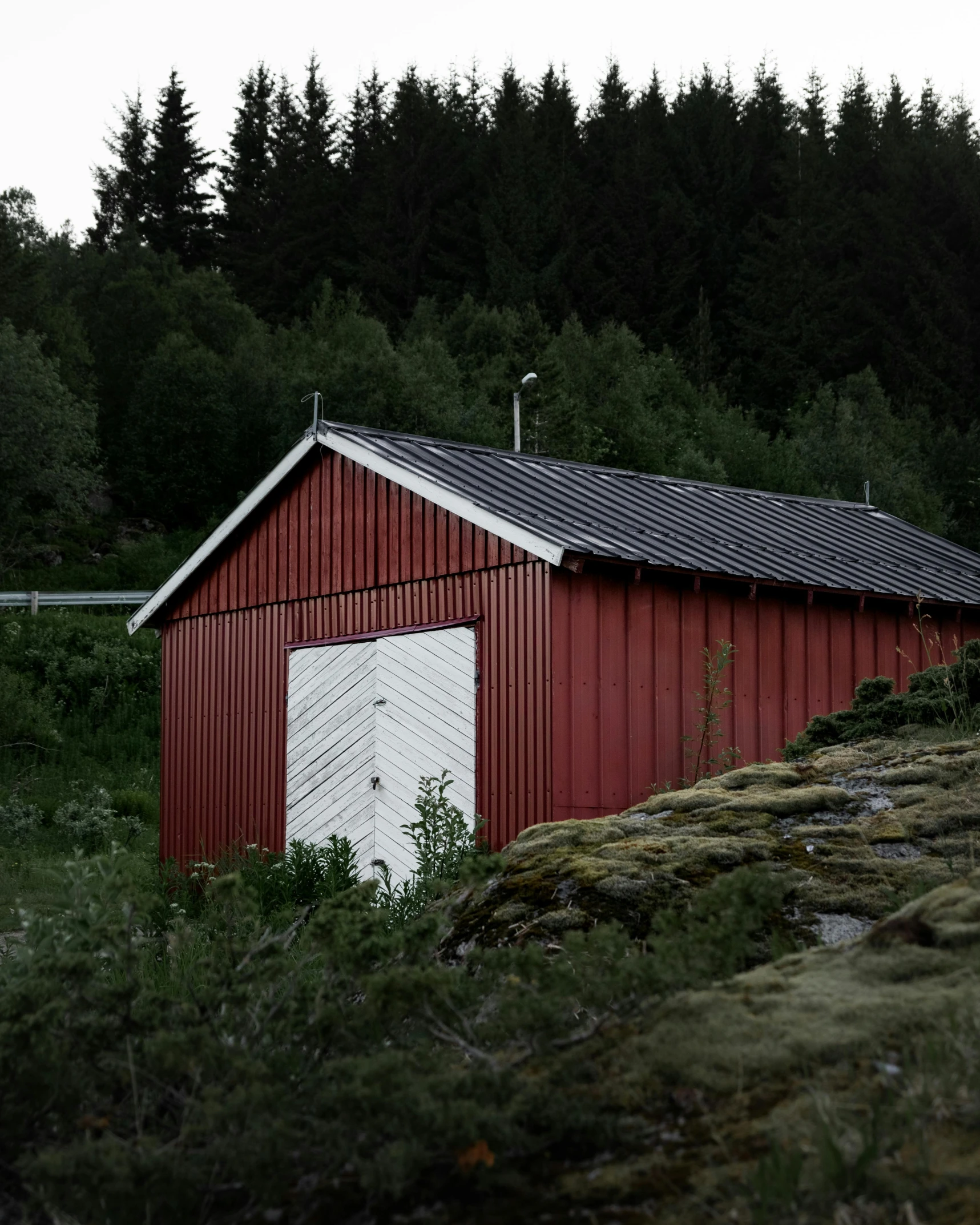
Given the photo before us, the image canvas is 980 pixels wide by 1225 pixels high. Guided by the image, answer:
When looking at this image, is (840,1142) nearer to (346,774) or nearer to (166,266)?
(346,774)

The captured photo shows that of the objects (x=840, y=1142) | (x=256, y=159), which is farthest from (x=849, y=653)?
(x=256, y=159)

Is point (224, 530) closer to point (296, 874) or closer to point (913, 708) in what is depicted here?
point (296, 874)

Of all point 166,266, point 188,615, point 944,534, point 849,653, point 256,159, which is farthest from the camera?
point 256,159

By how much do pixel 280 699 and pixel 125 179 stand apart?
5858cm

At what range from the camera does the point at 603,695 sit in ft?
34.7

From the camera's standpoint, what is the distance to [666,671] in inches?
429

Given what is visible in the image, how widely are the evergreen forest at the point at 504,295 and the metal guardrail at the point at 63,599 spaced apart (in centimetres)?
786

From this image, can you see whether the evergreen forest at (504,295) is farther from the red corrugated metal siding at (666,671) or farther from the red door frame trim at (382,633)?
the red corrugated metal siding at (666,671)

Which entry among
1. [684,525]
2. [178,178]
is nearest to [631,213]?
[178,178]

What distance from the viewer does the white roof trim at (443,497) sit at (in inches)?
401

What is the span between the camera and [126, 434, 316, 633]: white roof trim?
12984mm

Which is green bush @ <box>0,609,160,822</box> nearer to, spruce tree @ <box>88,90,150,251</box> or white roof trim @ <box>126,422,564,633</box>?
white roof trim @ <box>126,422,564,633</box>

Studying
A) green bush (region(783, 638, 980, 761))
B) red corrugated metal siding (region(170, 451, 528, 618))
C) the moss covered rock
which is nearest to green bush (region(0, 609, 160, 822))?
red corrugated metal siding (region(170, 451, 528, 618))

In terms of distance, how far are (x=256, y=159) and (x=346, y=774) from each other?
56.8 metres
